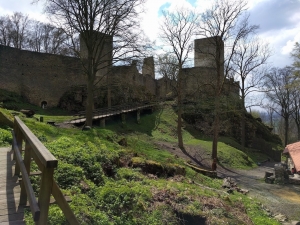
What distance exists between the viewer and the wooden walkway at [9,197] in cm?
320

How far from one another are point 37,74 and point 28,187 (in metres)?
25.3

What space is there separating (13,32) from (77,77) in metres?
15.1

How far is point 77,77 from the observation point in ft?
92.9

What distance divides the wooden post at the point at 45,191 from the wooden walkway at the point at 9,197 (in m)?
0.93

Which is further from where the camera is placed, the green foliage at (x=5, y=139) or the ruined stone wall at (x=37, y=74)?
the ruined stone wall at (x=37, y=74)

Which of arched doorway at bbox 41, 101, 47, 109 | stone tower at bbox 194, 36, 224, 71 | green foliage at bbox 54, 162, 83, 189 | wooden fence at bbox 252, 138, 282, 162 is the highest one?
stone tower at bbox 194, 36, 224, 71

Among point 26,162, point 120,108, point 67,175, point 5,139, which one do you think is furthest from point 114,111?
point 26,162

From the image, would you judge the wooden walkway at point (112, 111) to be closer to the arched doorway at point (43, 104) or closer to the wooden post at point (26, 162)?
the arched doorway at point (43, 104)

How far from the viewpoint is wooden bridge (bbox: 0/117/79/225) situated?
238 cm

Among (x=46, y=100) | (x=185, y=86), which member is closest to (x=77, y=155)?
(x=46, y=100)

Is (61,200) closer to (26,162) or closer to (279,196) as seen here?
(26,162)

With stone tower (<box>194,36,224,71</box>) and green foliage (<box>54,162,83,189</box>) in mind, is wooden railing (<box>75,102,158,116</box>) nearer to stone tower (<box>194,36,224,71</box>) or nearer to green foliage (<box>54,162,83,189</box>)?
stone tower (<box>194,36,224,71</box>)

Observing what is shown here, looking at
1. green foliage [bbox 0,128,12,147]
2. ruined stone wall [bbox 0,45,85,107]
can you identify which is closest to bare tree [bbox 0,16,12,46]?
ruined stone wall [bbox 0,45,85,107]

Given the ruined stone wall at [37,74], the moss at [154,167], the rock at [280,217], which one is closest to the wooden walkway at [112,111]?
the ruined stone wall at [37,74]
